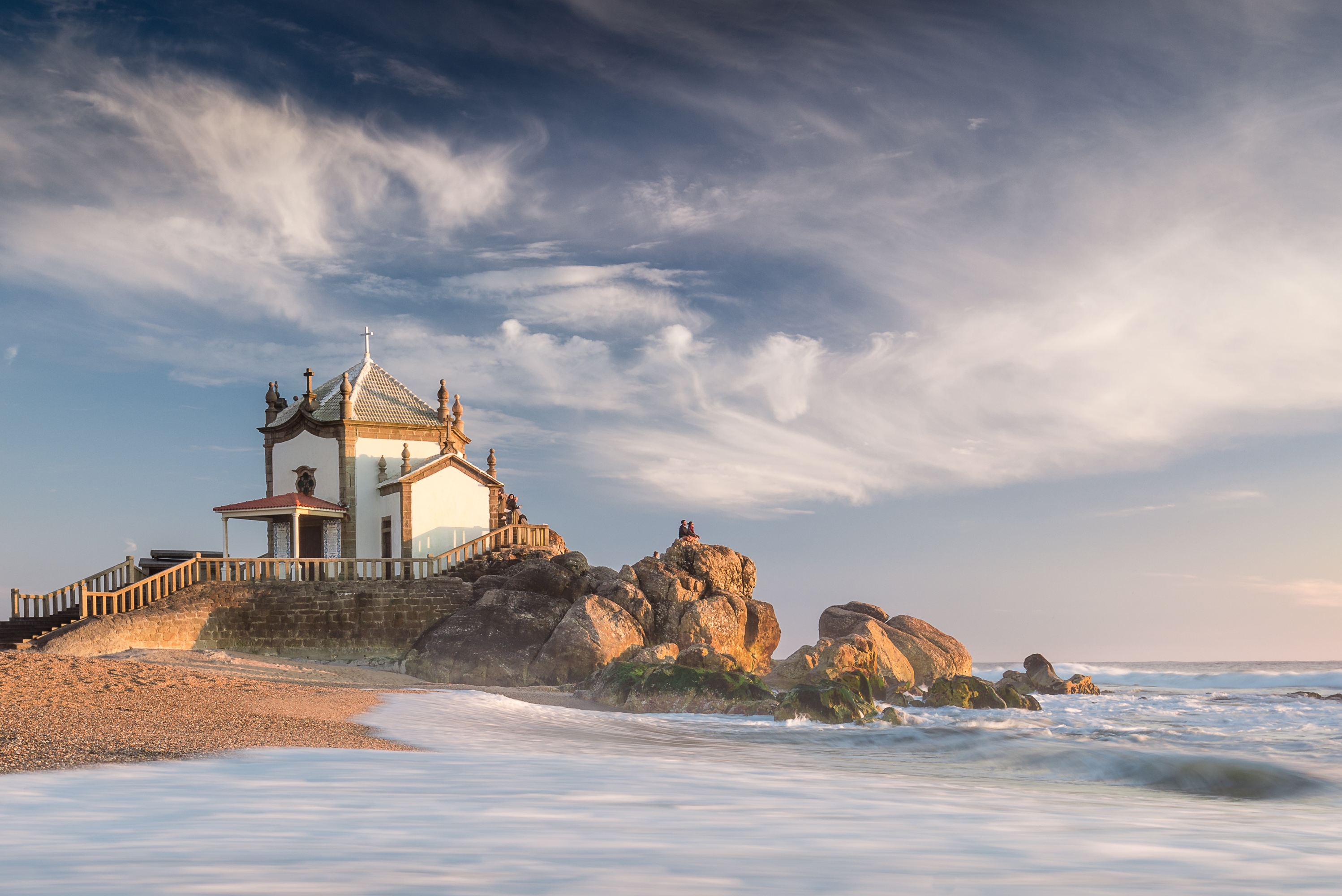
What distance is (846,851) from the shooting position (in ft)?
16.8

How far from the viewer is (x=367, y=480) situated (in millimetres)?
33594

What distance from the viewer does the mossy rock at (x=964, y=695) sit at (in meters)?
20.9

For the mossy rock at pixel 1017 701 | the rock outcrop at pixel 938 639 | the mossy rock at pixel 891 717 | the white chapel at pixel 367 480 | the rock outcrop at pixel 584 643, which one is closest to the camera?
the mossy rock at pixel 891 717

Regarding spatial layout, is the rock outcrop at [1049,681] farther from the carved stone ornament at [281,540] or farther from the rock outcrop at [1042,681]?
the carved stone ornament at [281,540]

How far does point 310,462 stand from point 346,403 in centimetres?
272

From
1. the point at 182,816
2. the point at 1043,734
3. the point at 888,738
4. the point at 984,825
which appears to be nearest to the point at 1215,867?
the point at 984,825

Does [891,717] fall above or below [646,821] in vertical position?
below

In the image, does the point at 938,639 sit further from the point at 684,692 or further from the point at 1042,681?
the point at 684,692

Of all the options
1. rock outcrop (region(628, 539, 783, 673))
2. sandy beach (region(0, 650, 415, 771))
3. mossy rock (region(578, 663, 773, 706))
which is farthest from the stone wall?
mossy rock (region(578, 663, 773, 706))

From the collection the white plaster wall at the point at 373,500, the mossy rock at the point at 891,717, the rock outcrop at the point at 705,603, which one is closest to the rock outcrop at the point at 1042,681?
the rock outcrop at the point at 705,603

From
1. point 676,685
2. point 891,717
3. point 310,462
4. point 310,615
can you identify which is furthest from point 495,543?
point 891,717

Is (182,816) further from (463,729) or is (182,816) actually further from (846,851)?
(463,729)

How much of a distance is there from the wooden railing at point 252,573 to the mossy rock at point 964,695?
15.6m

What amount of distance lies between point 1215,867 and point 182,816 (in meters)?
5.74
